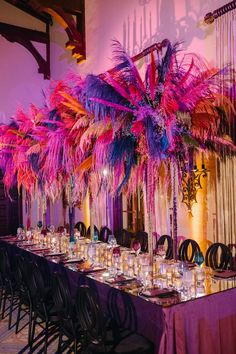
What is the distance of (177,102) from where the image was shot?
3395 millimetres

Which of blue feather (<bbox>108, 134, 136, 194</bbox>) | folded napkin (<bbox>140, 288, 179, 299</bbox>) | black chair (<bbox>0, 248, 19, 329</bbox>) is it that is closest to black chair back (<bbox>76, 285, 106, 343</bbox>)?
folded napkin (<bbox>140, 288, 179, 299</bbox>)

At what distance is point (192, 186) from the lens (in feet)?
19.2

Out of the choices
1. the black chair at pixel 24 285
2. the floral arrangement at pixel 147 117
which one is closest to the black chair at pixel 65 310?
the black chair at pixel 24 285

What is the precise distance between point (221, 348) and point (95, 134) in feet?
7.35

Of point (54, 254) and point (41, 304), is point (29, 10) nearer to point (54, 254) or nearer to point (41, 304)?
point (54, 254)

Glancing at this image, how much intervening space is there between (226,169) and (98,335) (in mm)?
2975

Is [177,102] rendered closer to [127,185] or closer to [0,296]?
[127,185]

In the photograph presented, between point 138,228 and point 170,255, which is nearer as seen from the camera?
point 170,255

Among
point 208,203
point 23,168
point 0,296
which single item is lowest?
point 0,296

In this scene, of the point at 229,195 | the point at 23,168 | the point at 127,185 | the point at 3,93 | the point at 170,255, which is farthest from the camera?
the point at 3,93

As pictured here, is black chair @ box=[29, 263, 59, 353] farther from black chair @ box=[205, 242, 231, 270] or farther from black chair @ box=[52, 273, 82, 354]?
black chair @ box=[205, 242, 231, 270]

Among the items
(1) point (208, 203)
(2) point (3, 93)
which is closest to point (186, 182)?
(1) point (208, 203)

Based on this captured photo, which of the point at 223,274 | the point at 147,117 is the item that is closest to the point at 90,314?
the point at 223,274

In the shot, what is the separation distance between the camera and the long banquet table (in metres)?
2.79
